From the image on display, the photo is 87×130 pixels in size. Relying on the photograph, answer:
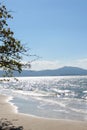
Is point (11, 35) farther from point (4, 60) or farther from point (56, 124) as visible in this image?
point (56, 124)

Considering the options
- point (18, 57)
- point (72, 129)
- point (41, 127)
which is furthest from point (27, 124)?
point (18, 57)

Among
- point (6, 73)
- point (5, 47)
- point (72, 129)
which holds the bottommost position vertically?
point (72, 129)

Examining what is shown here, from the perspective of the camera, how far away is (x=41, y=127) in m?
21.0

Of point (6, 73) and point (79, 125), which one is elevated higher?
point (6, 73)

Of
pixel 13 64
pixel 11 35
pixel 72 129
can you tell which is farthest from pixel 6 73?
pixel 72 129

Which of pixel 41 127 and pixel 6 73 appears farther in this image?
pixel 6 73

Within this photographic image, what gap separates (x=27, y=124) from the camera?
71.7 feet

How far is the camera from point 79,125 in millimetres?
22859

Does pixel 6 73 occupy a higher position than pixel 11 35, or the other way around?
pixel 11 35

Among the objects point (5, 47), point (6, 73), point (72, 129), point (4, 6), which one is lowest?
point (72, 129)

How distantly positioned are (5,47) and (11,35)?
0.92 metres

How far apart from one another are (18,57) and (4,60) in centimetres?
106

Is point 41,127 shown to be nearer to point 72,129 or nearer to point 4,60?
point 72,129

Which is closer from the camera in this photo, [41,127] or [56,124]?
[41,127]
